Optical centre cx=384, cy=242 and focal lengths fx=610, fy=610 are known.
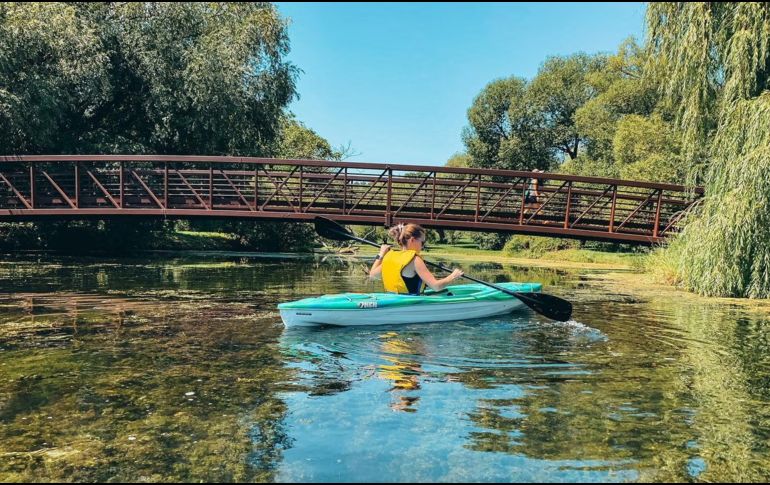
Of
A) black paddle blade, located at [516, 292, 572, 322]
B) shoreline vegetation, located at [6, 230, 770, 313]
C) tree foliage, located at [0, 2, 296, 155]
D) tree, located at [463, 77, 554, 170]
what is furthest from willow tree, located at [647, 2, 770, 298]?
tree, located at [463, 77, 554, 170]

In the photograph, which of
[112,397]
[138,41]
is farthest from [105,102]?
[112,397]

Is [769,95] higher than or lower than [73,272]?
higher

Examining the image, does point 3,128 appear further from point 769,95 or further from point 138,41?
point 769,95

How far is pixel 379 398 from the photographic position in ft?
16.2

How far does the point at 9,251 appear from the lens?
69.8 ft

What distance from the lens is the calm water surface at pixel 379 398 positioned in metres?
3.67

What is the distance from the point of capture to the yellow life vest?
8.22 m

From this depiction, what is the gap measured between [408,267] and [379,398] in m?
3.52

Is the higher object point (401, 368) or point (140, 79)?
point (140, 79)

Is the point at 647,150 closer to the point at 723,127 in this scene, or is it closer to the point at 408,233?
the point at 723,127

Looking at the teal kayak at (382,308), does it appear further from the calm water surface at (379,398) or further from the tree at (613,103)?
the tree at (613,103)

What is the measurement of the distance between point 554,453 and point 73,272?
14.0m

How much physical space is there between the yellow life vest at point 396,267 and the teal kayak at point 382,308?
10.8 inches

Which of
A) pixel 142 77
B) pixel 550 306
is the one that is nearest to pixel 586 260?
pixel 550 306
